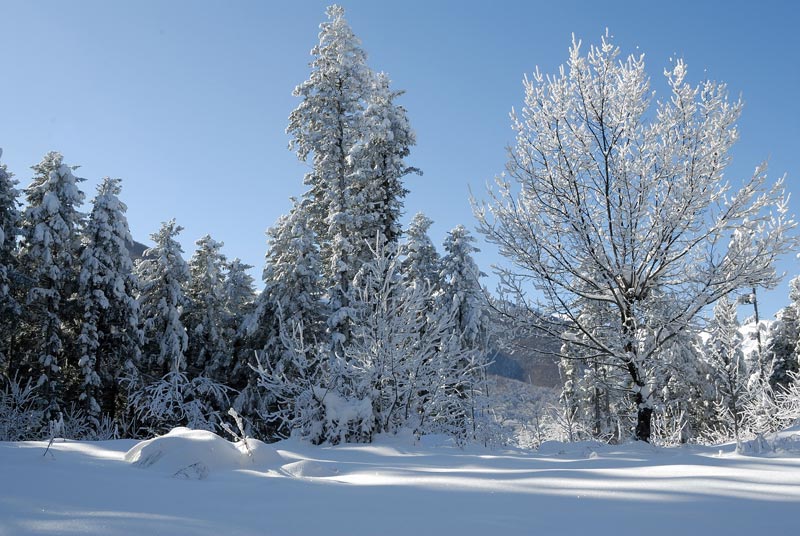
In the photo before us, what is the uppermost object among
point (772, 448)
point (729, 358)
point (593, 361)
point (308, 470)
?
point (729, 358)

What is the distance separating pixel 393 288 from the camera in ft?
30.1

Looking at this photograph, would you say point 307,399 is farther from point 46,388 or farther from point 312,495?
point 46,388

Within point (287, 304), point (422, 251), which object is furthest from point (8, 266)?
point (422, 251)

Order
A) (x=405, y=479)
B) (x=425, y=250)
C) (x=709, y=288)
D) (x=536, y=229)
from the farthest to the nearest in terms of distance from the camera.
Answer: (x=425, y=250) → (x=536, y=229) → (x=709, y=288) → (x=405, y=479)

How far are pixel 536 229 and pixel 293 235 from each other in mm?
13967

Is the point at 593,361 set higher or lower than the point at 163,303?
lower

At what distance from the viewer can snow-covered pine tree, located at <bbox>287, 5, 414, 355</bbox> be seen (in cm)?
1977

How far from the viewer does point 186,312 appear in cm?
2416

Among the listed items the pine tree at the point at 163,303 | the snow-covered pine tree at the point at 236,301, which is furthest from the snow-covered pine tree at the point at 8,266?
the snow-covered pine tree at the point at 236,301

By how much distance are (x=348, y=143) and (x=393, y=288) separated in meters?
12.8

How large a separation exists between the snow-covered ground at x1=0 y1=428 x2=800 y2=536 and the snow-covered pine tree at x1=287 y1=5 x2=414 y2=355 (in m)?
15.6

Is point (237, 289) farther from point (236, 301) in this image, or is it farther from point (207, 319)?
point (207, 319)

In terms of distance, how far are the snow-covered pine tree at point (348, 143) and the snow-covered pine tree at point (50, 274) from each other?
9339 millimetres

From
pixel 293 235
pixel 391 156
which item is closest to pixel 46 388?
pixel 293 235
